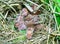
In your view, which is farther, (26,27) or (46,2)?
(46,2)

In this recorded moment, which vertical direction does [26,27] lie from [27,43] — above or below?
above

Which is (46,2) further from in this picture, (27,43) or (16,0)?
(27,43)

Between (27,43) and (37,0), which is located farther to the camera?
(37,0)

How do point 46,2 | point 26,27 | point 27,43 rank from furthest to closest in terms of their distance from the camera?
point 46,2, point 26,27, point 27,43

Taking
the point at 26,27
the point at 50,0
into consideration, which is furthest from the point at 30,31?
the point at 50,0

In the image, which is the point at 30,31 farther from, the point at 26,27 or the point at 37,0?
the point at 37,0

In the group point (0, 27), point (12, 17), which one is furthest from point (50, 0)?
point (0, 27)

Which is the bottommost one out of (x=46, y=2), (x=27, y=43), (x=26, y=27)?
(x=27, y=43)

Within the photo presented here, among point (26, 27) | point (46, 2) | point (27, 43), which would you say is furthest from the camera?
point (46, 2)

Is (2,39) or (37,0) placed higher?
(37,0)
